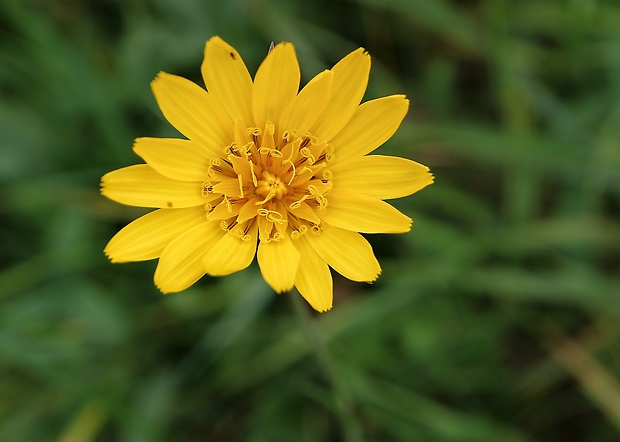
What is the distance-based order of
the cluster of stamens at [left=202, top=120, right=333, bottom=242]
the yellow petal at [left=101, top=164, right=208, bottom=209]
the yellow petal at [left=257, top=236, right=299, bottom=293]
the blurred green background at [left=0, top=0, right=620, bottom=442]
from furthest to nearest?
the blurred green background at [left=0, top=0, right=620, bottom=442]
the cluster of stamens at [left=202, top=120, right=333, bottom=242]
the yellow petal at [left=101, top=164, right=208, bottom=209]
the yellow petal at [left=257, top=236, right=299, bottom=293]

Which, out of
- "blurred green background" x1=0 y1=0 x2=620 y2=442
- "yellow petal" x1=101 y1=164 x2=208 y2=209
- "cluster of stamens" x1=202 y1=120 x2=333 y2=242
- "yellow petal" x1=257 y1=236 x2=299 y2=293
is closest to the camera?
"yellow petal" x1=257 y1=236 x2=299 y2=293

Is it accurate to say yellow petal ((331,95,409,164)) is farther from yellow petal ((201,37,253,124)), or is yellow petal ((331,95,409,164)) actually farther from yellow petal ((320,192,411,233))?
yellow petal ((201,37,253,124))

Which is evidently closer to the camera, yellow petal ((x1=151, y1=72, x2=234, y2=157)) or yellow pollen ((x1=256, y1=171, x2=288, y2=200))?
yellow petal ((x1=151, y1=72, x2=234, y2=157))

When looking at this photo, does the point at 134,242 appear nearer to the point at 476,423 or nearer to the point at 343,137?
the point at 343,137

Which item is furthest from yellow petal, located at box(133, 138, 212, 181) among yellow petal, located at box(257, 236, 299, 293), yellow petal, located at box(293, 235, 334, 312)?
yellow petal, located at box(293, 235, 334, 312)

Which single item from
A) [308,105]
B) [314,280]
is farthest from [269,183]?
[314,280]

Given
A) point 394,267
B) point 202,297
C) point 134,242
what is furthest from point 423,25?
point 134,242

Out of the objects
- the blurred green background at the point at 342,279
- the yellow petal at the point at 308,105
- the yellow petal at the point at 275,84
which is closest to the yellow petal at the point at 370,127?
the yellow petal at the point at 308,105

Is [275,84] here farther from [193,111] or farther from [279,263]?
[279,263]
